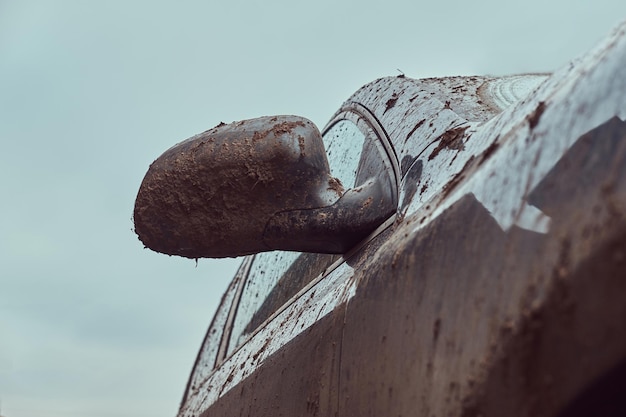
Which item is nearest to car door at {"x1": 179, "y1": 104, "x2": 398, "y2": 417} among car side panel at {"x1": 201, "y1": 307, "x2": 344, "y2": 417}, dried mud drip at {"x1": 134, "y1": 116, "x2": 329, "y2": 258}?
car side panel at {"x1": 201, "y1": 307, "x2": 344, "y2": 417}

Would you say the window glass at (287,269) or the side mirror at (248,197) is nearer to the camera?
the side mirror at (248,197)

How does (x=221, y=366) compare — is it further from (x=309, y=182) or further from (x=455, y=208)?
(x=455, y=208)

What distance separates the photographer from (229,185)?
1518 millimetres

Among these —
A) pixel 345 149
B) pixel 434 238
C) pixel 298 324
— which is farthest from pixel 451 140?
pixel 345 149

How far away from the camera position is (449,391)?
3.17 ft

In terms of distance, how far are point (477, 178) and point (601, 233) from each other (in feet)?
Answer: 0.89

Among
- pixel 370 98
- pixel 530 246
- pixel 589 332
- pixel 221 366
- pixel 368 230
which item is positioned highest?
pixel 370 98

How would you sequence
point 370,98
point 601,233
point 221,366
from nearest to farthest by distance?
point 601,233 < point 370,98 < point 221,366

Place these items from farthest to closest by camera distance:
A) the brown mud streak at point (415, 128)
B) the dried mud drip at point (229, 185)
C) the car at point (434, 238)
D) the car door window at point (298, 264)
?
the car door window at point (298, 264) < the brown mud streak at point (415, 128) < the dried mud drip at point (229, 185) < the car at point (434, 238)

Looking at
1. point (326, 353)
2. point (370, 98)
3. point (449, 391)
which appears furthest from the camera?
point (370, 98)

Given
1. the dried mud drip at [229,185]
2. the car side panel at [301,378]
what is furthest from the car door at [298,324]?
the dried mud drip at [229,185]

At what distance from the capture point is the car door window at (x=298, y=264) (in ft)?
6.44

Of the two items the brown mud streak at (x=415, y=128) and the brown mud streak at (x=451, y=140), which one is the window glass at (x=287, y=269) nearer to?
the brown mud streak at (x=415, y=128)

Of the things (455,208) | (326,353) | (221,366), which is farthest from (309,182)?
(221,366)
